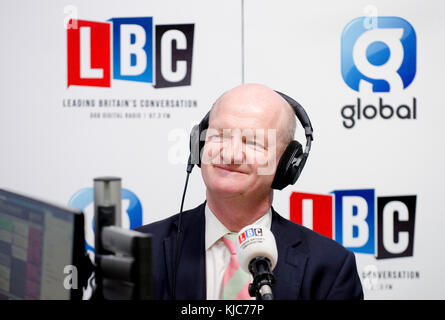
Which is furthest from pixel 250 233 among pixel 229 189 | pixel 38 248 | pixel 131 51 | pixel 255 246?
pixel 131 51

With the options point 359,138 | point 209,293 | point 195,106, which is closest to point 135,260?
point 209,293

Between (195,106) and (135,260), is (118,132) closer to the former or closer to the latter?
(195,106)

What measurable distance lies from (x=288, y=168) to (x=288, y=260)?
0.83 feet

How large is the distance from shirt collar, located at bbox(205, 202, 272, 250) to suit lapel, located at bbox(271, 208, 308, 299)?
39 millimetres

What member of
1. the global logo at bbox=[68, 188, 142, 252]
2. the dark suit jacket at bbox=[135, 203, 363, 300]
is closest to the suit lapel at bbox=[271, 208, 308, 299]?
the dark suit jacket at bbox=[135, 203, 363, 300]

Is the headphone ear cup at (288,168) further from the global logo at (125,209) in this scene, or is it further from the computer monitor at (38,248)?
the global logo at (125,209)

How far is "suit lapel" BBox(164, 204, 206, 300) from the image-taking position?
1.44 metres

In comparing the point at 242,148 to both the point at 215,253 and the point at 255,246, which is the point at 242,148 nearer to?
the point at 215,253

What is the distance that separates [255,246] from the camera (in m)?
1.07

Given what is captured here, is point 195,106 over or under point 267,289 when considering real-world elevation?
over

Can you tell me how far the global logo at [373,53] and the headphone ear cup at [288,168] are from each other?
38.9 inches

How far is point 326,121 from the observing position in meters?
2.38
